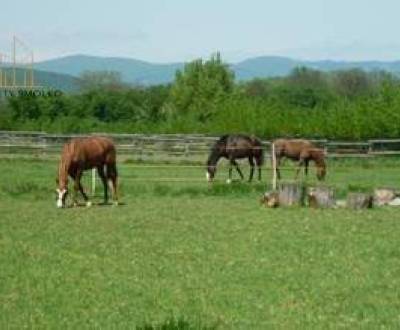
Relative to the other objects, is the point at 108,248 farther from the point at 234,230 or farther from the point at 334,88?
the point at 334,88

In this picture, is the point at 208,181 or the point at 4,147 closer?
the point at 208,181

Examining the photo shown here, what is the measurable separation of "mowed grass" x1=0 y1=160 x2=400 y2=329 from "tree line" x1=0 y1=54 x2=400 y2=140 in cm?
3298

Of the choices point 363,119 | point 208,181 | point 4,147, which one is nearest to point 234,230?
point 208,181

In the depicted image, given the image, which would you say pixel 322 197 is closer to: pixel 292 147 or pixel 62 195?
pixel 62 195

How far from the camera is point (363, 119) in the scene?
5378 centimetres

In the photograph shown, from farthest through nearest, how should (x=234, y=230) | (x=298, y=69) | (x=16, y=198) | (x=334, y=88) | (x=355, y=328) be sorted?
(x=298, y=69) → (x=334, y=88) → (x=16, y=198) → (x=234, y=230) → (x=355, y=328)

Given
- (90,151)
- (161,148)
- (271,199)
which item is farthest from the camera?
(161,148)

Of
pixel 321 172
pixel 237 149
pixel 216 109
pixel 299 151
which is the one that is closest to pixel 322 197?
pixel 237 149

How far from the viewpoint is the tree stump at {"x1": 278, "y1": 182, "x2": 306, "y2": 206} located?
22203 millimetres

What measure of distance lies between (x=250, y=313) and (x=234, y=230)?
7445mm

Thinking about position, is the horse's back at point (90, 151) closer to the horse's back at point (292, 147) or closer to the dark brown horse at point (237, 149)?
the dark brown horse at point (237, 149)

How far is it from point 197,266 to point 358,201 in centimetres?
960

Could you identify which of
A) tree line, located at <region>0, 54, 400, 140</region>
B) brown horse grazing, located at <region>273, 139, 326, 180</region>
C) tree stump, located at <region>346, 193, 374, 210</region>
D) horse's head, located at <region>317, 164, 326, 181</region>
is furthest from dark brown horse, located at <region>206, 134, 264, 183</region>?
tree line, located at <region>0, 54, 400, 140</region>

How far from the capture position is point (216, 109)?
251ft
